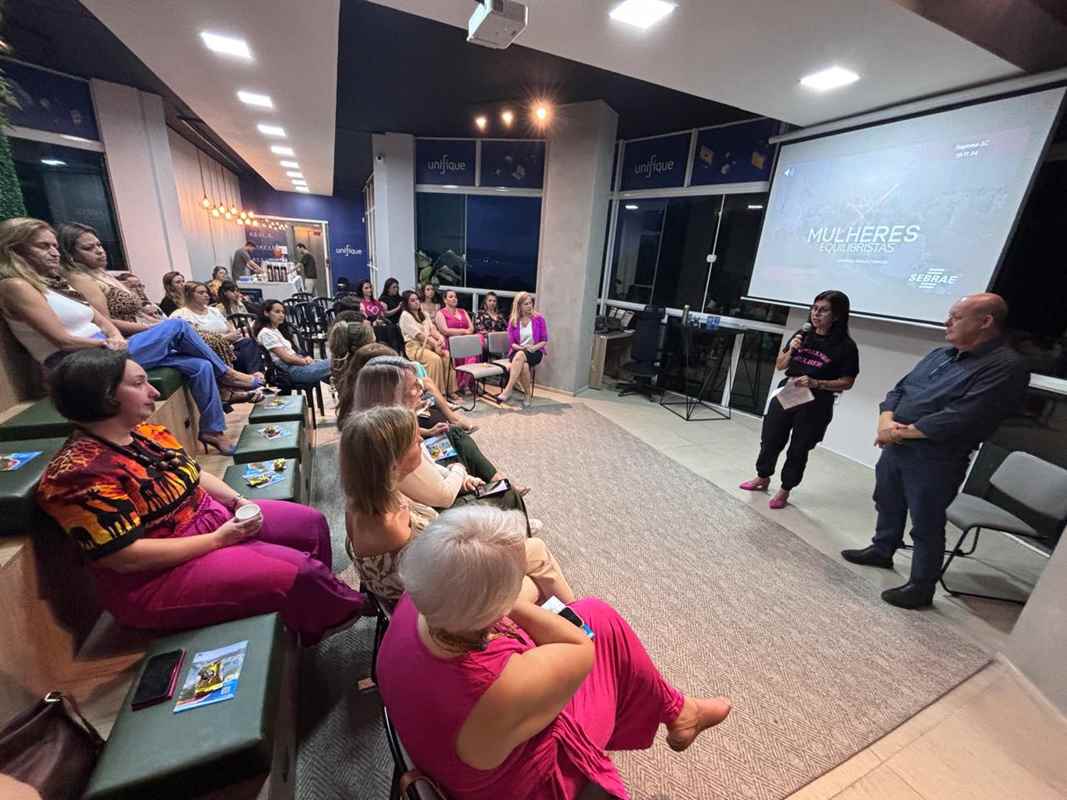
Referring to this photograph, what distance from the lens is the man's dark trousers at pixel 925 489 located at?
6.77 feet

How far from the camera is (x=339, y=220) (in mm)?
14078

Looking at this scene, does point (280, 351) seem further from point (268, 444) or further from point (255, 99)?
point (255, 99)

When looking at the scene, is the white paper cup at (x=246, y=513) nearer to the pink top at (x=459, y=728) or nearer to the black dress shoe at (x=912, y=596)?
the pink top at (x=459, y=728)

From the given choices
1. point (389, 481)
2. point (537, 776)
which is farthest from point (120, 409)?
point (537, 776)

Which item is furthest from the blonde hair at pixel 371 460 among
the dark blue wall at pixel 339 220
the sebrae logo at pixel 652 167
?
the dark blue wall at pixel 339 220

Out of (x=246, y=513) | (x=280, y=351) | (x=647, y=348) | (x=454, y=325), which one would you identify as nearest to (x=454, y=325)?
(x=454, y=325)

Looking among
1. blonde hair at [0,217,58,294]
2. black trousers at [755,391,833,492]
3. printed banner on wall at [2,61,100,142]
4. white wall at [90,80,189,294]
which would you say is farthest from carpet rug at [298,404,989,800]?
printed banner on wall at [2,61,100,142]

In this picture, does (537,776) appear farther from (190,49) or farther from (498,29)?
(190,49)

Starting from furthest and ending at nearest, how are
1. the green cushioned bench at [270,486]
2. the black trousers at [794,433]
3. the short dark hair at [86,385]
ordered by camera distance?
the black trousers at [794,433]
the green cushioned bench at [270,486]
the short dark hair at [86,385]

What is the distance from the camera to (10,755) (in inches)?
31.1

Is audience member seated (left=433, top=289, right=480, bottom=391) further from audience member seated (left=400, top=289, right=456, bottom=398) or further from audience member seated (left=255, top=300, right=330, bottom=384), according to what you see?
audience member seated (left=255, top=300, right=330, bottom=384)

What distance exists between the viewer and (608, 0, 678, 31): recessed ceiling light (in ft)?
7.12

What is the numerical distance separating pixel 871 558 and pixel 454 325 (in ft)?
14.4

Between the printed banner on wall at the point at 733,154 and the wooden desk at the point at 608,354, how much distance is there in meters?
2.08
